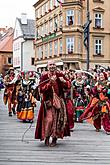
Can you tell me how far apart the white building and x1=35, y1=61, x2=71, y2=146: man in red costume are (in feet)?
210

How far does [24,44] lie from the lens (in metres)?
75.1

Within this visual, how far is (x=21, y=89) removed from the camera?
1530 cm

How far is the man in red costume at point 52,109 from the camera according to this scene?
29.6ft

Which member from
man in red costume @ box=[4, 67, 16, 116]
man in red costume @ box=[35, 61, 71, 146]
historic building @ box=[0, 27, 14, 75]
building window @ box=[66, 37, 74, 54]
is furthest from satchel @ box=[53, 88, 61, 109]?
historic building @ box=[0, 27, 14, 75]

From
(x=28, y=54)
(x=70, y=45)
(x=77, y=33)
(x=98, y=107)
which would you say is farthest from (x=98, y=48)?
(x=98, y=107)

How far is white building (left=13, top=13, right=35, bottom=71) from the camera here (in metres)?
74.2

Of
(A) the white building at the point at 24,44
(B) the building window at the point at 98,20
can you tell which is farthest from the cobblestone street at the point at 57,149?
(A) the white building at the point at 24,44

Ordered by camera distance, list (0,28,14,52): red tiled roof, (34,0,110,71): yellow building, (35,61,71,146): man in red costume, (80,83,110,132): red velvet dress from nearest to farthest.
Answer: (35,61,71,146): man in red costume → (80,83,110,132): red velvet dress → (34,0,110,71): yellow building → (0,28,14,52): red tiled roof

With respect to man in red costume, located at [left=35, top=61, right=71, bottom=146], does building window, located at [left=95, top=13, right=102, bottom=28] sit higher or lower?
higher

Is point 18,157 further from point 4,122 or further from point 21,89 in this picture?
point 21,89

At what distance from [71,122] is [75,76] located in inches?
112

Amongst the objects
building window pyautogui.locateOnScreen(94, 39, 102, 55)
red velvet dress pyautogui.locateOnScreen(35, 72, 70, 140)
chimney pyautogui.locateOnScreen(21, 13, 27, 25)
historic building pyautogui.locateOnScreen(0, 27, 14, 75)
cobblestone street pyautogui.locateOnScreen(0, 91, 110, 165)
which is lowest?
cobblestone street pyautogui.locateOnScreen(0, 91, 110, 165)

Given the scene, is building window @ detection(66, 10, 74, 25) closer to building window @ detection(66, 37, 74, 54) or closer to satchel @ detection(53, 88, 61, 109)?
building window @ detection(66, 37, 74, 54)

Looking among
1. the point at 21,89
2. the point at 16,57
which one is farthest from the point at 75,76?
the point at 16,57
